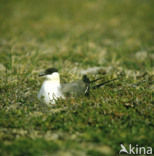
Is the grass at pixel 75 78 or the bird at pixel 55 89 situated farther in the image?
Result: the bird at pixel 55 89

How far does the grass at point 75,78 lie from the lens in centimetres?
374

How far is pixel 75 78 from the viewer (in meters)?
6.15

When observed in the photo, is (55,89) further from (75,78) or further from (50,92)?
(75,78)

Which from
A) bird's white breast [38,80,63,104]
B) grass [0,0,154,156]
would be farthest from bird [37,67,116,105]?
grass [0,0,154,156]

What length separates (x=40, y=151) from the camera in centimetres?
338

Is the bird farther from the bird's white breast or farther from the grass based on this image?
the grass

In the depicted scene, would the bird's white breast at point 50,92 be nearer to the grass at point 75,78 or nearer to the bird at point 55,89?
the bird at point 55,89

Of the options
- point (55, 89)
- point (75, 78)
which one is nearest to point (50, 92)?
point (55, 89)

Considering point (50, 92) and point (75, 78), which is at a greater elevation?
point (75, 78)

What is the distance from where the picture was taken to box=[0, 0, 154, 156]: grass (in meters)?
3.74

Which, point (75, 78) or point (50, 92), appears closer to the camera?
point (50, 92)

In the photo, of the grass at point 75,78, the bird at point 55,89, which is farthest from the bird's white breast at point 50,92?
the grass at point 75,78

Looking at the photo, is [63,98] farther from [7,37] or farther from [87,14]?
[87,14]

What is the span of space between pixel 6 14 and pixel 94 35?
5.57 meters
